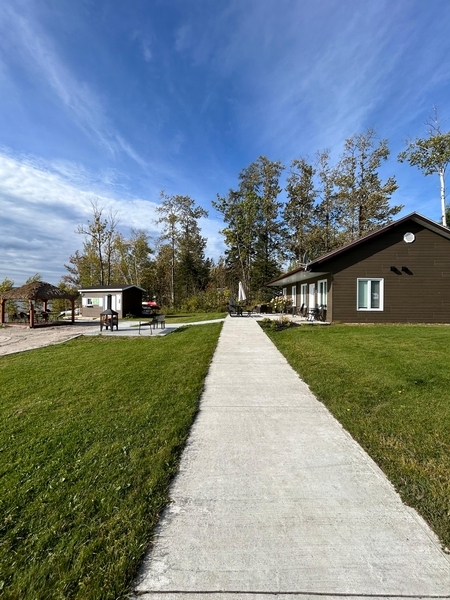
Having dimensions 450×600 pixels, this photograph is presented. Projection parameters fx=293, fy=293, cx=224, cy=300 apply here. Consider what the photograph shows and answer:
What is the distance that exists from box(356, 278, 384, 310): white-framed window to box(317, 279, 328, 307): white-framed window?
1.66 metres

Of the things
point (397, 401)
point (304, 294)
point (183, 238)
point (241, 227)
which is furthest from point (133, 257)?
point (397, 401)

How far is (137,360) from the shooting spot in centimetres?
704

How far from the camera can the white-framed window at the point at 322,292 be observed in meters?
15.3

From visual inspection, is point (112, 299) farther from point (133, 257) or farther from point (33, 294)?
point (133, 257)

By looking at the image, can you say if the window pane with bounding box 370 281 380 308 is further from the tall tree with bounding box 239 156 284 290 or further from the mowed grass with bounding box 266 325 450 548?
the tall tree with bounding box 239 156 284 290

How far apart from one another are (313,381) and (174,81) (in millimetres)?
12584

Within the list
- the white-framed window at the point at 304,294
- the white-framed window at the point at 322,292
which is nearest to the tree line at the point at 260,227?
the white-framed window at the point at 304,294

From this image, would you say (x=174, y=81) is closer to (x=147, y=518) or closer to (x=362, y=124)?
(x=147, y=518)

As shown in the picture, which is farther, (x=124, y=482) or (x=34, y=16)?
(x=34, y=16)

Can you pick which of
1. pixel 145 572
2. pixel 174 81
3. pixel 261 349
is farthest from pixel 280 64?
pixel 145 572

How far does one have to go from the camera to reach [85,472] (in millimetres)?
2570

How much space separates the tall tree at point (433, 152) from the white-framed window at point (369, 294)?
11890 mm

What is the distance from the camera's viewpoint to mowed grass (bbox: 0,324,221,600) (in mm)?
1647

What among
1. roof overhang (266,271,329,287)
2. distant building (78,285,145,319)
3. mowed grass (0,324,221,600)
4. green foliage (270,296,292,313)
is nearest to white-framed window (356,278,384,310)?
roof overhang (266,271,329,287)
